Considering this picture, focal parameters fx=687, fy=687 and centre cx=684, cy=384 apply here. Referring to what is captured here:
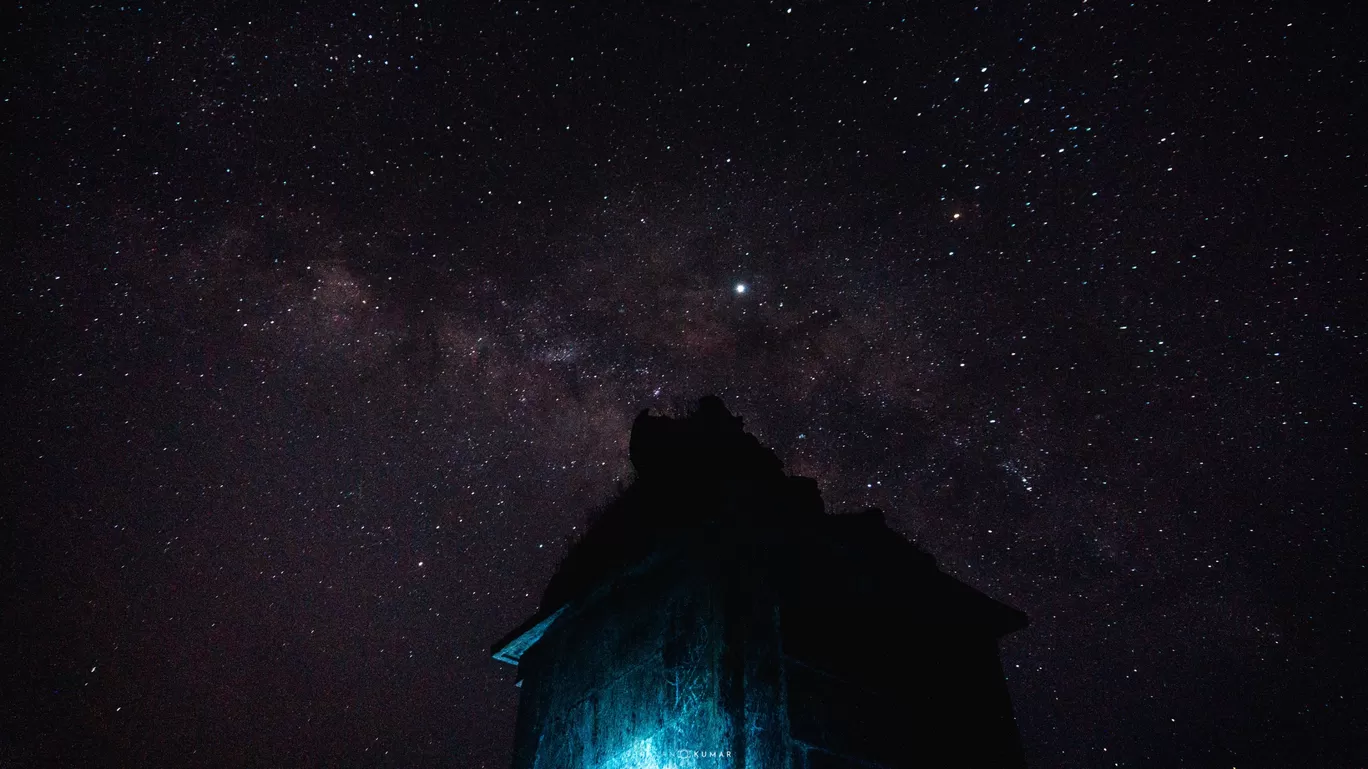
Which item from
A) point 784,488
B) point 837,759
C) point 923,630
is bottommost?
point 837,759

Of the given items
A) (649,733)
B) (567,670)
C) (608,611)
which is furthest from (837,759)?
(567,670)

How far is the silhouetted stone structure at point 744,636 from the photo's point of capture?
22.0 feet

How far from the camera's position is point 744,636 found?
6.80m

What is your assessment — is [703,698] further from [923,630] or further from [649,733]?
[923,630]

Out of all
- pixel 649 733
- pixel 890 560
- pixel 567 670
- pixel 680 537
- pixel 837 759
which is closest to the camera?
pixel 837 759

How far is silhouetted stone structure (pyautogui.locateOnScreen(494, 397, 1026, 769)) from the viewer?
669 cm

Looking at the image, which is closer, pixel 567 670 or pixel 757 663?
pixel 757 663

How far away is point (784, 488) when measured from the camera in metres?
8.49

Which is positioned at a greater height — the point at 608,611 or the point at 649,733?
the point at 608,611

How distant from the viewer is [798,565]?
7773mm

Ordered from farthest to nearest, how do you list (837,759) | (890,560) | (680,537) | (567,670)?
(567,670), (890,560), (680,537), (837,759)

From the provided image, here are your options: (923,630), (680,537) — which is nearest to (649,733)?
(680,537)

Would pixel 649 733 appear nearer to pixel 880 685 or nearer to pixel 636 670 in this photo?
pixel 636 670

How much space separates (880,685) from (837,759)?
47.2 inches
